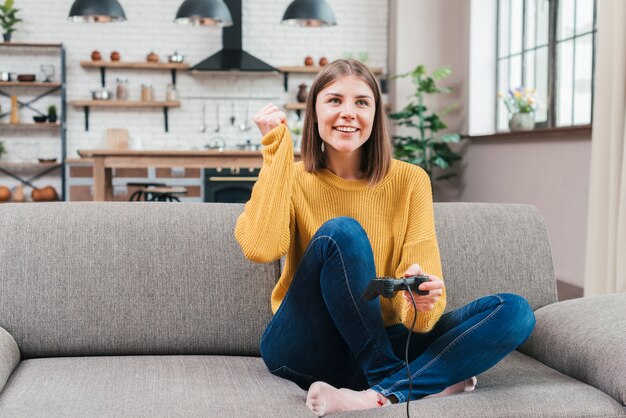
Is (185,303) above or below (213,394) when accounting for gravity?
above

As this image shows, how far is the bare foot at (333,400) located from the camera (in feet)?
5.00

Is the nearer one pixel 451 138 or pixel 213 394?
pixel 213 394

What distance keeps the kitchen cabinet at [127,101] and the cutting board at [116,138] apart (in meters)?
0.25

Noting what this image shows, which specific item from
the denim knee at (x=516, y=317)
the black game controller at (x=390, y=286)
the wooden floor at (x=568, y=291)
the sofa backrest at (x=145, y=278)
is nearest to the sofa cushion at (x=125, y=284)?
the sofa backrest at (x=145, y=278)

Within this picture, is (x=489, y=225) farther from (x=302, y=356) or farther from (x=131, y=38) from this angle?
(x=131, y=38)

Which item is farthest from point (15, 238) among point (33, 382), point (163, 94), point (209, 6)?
point (163, 94)

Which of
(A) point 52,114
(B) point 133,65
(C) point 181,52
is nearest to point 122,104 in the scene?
(B) point 133,65

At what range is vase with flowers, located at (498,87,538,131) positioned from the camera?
5789 millimetres

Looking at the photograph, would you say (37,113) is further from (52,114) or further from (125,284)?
(125,284)

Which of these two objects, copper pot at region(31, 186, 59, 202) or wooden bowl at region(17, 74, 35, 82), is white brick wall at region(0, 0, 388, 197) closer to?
wooden bowl at region(17, 74, 35, 82)

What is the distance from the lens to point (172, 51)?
806 centimetres

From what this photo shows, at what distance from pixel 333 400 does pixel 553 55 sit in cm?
468

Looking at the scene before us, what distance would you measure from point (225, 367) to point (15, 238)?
0.64 metres

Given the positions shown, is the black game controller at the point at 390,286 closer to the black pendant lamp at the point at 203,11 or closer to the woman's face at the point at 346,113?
the woman's face at the point at 346,113
